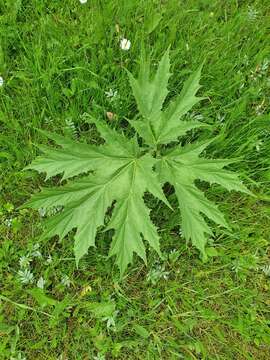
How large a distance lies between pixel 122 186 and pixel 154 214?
569mm

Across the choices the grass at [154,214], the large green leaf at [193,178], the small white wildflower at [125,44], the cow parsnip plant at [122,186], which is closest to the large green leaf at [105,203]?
the cow parsnip plant at [122,186]

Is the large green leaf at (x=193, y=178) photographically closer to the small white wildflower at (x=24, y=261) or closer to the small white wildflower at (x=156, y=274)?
the small white wildflower at (x=156, y=274)

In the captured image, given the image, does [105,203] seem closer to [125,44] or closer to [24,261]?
[24,261]

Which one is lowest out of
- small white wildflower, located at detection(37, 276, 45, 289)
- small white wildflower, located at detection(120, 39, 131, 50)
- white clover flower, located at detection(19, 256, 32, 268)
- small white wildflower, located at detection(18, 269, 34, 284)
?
small white wildflower, located at detection(37, 276, 45, 289)

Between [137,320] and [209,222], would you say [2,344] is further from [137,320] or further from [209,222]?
[209,222]

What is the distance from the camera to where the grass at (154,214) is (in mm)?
2400

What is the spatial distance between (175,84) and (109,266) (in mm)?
1212

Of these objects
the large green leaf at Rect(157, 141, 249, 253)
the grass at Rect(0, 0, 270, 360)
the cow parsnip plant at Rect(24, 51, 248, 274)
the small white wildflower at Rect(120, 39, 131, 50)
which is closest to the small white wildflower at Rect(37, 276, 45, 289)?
the grass at Rect(0, 0, 270, 360)

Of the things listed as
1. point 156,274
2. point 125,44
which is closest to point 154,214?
point 156,274

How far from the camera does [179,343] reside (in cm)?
241

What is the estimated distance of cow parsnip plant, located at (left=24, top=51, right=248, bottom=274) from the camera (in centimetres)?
196

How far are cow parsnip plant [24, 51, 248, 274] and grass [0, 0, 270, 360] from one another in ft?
1.44

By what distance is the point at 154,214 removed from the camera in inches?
98.6

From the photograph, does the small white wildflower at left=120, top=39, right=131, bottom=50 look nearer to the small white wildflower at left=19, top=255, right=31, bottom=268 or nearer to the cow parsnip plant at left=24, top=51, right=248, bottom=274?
the cow parsnip plant at left=24, top=51, right=248, bottom=274
